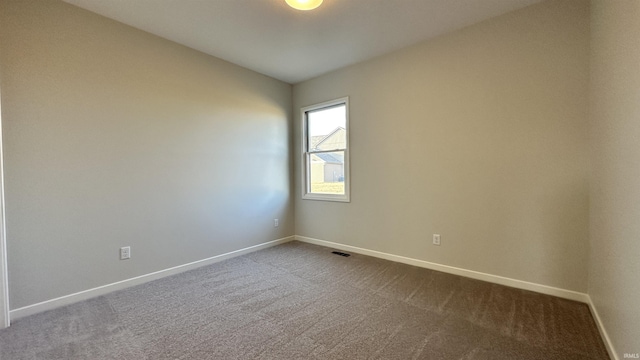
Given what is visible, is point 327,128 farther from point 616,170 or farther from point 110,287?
point 110,287

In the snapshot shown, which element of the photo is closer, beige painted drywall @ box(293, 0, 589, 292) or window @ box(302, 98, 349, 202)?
beige painted drywall @ box(293, 0, 589, 292)

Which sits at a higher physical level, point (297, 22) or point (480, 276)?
point (297, 22)

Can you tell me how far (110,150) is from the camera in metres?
2.51

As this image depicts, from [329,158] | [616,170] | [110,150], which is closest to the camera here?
[616,170]

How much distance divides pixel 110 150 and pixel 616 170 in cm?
391

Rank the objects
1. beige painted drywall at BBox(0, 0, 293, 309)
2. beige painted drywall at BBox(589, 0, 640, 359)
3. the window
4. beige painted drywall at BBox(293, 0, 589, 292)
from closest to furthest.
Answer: beige painted drywall at BBox(589, 0, 640, 359) → beige painted drywall at BBox(0, 0, 293, 309) → beige painted drywall at BBox(293, 0, 589, 292) → the window

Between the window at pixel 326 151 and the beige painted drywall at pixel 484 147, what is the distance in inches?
7.5

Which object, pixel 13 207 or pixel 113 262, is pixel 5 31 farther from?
pixel 113 262

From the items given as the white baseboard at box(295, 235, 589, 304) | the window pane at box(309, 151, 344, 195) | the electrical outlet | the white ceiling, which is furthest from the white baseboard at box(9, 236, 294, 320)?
the white ceiling

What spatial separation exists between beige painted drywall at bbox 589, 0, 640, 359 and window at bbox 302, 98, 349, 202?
242cm

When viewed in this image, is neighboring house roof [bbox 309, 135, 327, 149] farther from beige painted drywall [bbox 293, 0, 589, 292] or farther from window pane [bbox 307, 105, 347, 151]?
beige painted drywall [bbox 293, 0, 589, 292]

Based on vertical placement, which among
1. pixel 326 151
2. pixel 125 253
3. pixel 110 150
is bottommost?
pixel 125 253

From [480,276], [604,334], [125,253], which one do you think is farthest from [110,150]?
[604,334]

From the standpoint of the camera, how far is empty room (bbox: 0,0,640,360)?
5.65 ft
